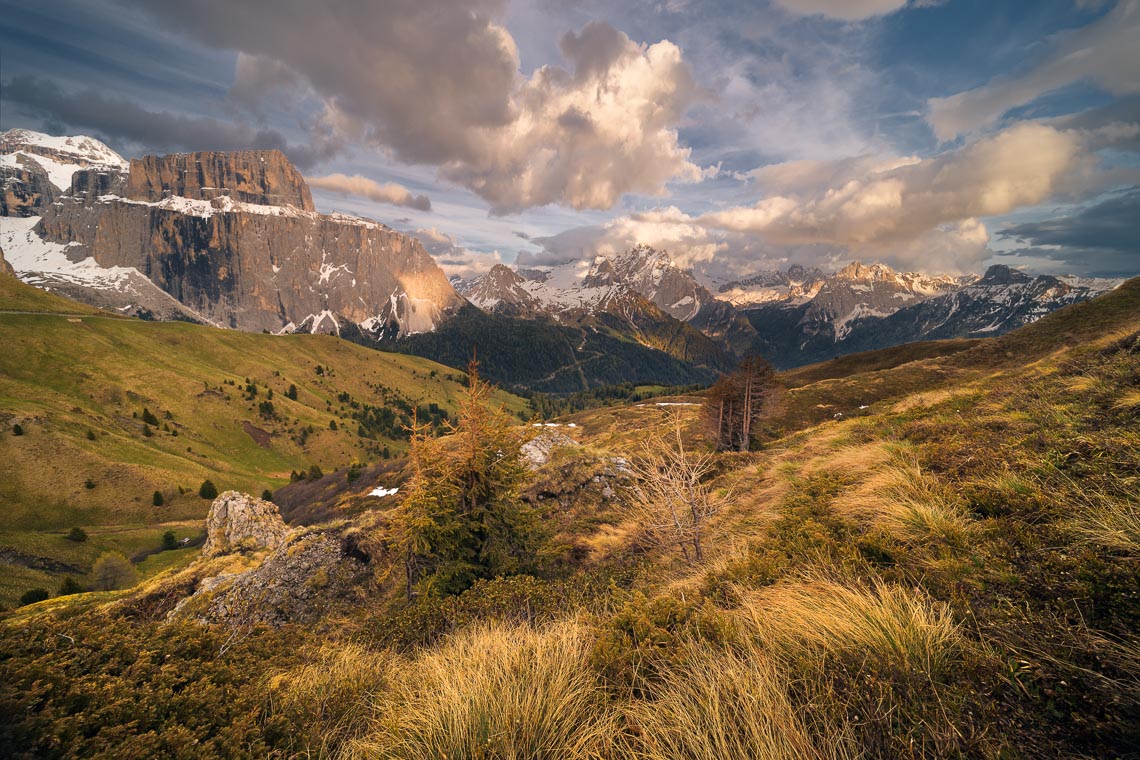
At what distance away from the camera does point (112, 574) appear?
67625 mm

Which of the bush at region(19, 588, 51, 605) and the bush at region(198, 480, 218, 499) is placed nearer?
the bush at region(19, 588, 51, 605)

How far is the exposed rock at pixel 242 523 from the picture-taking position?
1428 inches

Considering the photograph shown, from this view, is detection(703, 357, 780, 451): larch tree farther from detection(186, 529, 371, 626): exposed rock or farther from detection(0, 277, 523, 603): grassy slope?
detection(0, 277, 523, 603): grassy slope

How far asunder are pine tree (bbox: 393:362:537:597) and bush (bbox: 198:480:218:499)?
136952 mm

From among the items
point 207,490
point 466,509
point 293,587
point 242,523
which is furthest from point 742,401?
Result: point 207,490

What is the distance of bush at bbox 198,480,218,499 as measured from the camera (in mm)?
114938

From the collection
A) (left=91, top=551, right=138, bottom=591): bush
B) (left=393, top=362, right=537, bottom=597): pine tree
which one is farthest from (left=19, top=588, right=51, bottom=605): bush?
(left=393, top=362, right=537, bottom=597): pine tree

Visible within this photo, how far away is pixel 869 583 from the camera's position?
5875mm

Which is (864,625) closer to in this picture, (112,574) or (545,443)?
(545,443)

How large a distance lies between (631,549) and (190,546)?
122 meters

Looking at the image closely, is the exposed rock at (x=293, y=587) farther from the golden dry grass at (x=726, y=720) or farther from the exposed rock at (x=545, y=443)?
the golden dry grass at (x=726, y=720)

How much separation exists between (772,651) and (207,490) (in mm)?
153940

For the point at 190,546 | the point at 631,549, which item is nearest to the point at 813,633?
the point at 631,549

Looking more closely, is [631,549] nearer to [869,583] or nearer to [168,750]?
[869,583]
